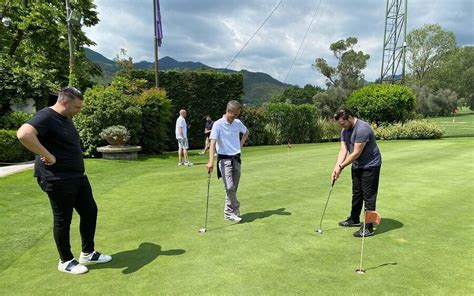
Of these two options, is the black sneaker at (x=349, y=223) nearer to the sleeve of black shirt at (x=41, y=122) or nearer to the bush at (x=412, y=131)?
the sleeve of black shirt at (x=41, y=122)

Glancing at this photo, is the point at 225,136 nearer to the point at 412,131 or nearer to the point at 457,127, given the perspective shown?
the point at 412,131

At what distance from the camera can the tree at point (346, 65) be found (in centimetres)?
6529

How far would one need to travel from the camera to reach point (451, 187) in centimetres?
895

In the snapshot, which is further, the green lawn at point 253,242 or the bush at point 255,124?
the bush at point 255,124

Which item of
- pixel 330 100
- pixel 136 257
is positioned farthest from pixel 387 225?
pixel 330 100

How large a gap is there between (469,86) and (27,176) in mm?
93169

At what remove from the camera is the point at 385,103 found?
25.4m

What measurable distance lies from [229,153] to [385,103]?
71.2ft

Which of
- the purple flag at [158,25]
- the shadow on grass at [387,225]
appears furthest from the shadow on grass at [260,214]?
the purple flag at [158,25]

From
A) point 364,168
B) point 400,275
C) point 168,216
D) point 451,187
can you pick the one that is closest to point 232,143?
point 168,216

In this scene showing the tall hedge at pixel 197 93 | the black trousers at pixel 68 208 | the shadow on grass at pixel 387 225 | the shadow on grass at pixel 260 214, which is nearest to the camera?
the black trousers at pixel 68 208

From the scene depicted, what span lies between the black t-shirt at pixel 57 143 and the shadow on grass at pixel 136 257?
48.4 inches

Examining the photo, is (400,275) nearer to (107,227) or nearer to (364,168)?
(364,168)

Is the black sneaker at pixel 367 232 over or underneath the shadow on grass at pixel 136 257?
over
